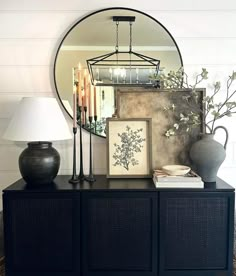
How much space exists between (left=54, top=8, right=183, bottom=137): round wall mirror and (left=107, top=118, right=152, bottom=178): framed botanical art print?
0.21 m

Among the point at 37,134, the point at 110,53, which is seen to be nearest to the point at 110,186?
the point at 37,134

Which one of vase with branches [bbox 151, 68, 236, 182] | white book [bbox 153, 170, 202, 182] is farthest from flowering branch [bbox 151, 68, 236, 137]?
white book [bbox 153, 170, 202, 182]

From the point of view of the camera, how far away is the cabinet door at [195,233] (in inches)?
70.5

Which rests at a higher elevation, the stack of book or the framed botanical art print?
the framed botanical art print

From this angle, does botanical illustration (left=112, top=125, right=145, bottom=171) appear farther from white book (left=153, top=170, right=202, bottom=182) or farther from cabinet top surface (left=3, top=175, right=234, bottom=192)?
white book (left=153, top=170, right=202, bottom=182)

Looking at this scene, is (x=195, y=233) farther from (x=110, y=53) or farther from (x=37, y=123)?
(x=110, y=53)

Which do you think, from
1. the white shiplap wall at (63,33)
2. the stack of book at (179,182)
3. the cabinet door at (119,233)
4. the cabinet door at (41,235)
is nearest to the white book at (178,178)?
the stack of book at (179,182)

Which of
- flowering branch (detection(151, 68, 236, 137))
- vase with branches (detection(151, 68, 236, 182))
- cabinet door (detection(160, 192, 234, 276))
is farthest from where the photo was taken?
flowering branch (detection(151, 68, 236, 137))

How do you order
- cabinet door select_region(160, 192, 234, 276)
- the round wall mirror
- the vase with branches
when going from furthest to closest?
the round wall mirror, the vase with branches, cabinet door select_region(160, 192, 234, 276)

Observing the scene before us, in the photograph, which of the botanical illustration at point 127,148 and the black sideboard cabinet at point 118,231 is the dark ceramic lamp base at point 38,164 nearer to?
the black sideboard cabinet at point 118,231

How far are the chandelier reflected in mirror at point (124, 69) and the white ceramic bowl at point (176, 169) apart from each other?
607 millimetres

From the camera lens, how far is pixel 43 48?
7.33 feet

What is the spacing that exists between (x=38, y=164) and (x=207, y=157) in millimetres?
994

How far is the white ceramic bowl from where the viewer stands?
1854 mm
